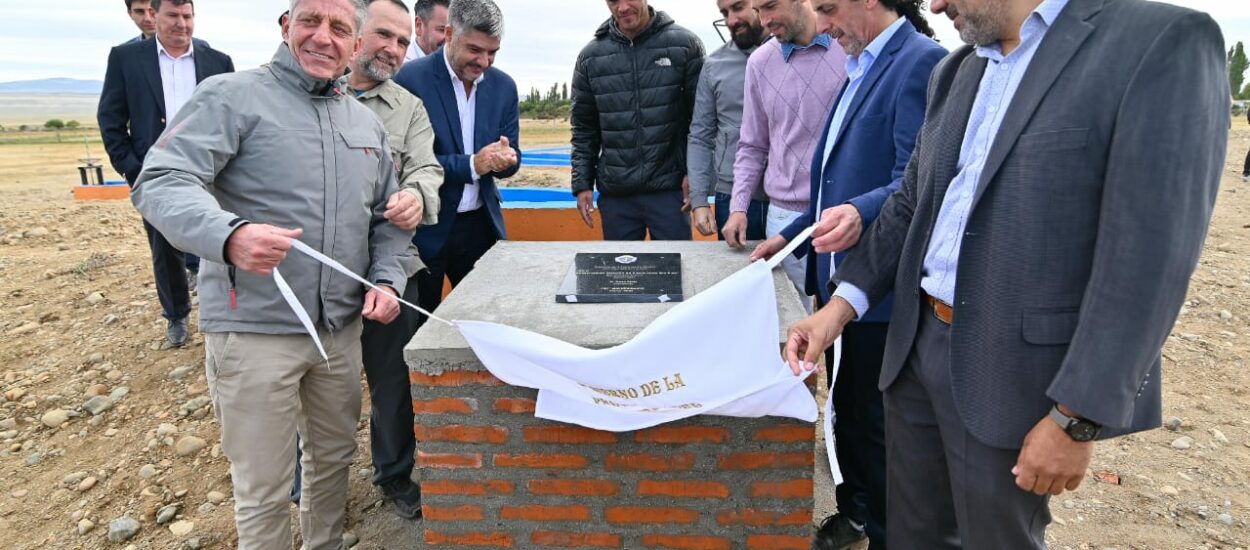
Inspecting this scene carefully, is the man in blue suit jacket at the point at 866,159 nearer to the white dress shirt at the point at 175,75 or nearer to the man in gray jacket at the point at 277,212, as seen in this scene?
the man in gray jacket at the point at 277,212

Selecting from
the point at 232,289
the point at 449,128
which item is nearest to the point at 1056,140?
the point at 232,289

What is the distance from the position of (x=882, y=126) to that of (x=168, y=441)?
14.1 feet

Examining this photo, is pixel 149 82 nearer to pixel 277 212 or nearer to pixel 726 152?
pixel 277 212

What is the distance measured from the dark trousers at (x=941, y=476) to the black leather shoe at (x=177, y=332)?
5302mm

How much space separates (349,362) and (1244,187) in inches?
641

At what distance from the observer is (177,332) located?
551 cm

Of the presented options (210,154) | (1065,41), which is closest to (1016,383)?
(1065,41)

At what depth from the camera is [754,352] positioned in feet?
7.40

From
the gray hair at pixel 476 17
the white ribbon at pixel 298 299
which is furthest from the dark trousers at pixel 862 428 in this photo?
the gray hair at pixel 476 17

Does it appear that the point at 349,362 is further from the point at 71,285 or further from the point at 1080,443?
the point at 71,285

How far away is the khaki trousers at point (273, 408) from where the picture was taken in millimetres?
2512

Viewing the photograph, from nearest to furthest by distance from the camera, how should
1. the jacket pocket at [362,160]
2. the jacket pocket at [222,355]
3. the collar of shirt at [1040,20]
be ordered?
1. the collar of shirt at [1040,20]
2. the jacket pocket at [222,355]
3. the jacket pocket at [362,160]

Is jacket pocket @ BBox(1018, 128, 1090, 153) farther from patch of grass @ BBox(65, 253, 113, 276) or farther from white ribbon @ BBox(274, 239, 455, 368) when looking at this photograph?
patch of grass @ BBox(65, 253, 113, 276)

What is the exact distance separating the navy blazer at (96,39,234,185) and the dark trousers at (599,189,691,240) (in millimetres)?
2980
